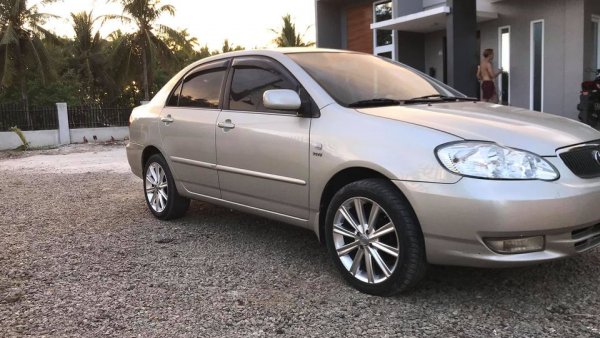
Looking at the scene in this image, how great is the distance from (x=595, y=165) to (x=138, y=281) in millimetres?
3136

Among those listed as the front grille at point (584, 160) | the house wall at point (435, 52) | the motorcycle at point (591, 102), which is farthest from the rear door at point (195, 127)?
the house wall at point (435, 52)

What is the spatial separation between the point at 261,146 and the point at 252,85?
25.7 inches

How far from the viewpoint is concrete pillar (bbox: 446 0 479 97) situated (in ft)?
36.5

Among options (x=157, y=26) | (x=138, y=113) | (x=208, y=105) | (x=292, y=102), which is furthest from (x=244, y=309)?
(x=157, y=26)

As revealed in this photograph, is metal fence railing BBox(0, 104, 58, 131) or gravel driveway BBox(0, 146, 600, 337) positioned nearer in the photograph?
gravel driveway BBox(0, 146, 600, 337)

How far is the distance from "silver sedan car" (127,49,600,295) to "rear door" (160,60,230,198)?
0.06 feet

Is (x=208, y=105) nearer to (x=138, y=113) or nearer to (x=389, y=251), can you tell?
(x=138, y=113)

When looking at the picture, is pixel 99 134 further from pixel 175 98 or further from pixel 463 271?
pixel 463 271

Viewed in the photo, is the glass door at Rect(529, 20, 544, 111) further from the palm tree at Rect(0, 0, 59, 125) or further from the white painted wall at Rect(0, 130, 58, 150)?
the palm tree at Rect(0, 0, 59, 125)

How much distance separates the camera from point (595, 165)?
10.6ft

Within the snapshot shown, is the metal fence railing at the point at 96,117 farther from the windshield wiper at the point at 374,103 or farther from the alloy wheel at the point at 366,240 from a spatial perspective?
the alloy wheel at the point at 366,240

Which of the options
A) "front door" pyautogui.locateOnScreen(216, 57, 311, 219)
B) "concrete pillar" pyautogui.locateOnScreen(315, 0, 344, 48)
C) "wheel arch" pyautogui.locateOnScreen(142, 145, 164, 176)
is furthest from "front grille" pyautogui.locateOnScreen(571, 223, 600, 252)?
"concrete pillar" pyautogui.locateOnScreen(315, 0, 344, 48)

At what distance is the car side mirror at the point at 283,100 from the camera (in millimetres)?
3768

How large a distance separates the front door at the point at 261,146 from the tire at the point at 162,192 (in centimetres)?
100
